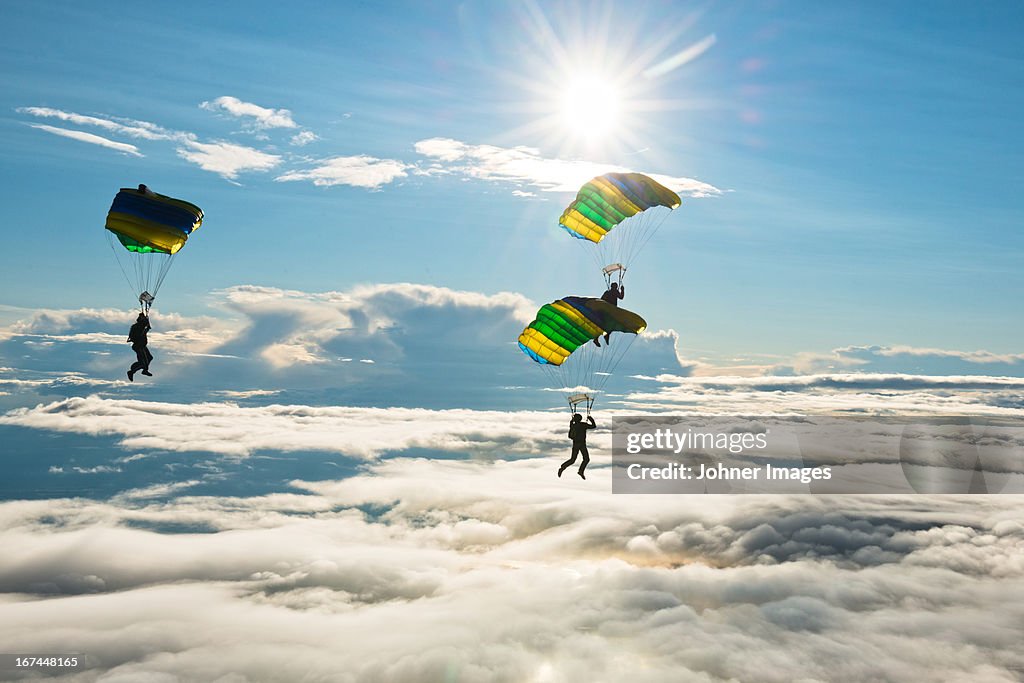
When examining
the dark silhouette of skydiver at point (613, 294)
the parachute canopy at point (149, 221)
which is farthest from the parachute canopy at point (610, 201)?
the parachute canopy at point (149, 221)

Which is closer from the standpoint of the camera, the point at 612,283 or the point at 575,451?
the point at 575,451

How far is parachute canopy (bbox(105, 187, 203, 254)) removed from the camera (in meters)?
32.5

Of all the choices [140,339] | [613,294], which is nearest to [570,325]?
[613,294]

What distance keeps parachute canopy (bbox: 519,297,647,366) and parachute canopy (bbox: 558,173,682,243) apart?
4.76 meters

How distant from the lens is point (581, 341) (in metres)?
32.0

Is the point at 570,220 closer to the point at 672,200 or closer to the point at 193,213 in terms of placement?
the point at 672,200

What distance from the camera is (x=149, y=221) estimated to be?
108 feet

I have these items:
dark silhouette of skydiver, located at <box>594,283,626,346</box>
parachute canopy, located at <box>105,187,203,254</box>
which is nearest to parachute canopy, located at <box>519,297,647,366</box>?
dark silhouette of skydiver, located at <box>594,283,626,346</box>

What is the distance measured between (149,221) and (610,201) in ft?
75.9

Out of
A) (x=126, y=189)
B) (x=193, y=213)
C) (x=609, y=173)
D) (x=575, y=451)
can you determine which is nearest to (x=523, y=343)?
(x=575, y=451)

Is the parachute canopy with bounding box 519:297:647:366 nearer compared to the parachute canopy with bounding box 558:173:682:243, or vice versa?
the parachute canopy with bounding box 519:297:647:366

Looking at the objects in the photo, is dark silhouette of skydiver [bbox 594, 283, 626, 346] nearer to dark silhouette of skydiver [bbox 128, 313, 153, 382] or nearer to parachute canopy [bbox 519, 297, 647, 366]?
parachute canopy [bbox 519, 297, 647, 366]

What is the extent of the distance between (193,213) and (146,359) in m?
7.88

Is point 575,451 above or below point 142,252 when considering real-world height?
below
